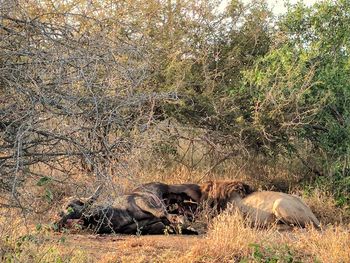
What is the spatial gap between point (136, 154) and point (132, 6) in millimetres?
8512

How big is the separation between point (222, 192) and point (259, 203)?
0.72 metres

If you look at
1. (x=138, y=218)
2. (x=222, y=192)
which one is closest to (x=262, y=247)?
(x=138, y=218)

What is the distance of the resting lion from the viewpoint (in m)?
11.0

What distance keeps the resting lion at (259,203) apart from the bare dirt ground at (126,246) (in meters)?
1.92

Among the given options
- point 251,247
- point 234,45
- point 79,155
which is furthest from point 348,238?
point 234,45

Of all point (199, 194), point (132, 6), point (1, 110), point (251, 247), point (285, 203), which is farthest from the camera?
point (132, 6)

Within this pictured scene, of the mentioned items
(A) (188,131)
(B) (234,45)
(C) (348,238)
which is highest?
(B) (234,45)

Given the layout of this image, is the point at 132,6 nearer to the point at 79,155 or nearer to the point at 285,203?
the point at 285,203

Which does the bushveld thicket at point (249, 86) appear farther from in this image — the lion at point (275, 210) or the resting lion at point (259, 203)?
the lion at point (275, 210)

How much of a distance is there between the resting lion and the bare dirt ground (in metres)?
1.92

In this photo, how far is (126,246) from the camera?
8.61 meters

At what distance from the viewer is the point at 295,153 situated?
1359 cm

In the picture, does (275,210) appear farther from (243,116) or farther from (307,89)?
(243,116)

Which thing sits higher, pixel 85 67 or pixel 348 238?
pixel 85 67
